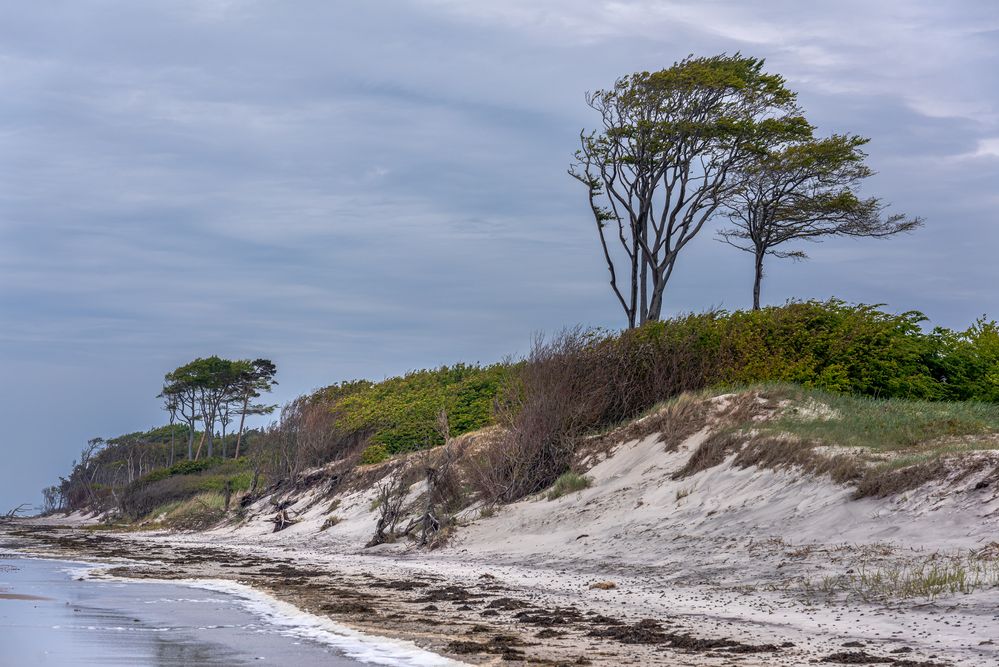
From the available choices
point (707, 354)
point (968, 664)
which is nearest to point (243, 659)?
point (968, 664)

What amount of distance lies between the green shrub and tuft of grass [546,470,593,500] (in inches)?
449

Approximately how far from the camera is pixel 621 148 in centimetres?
3472

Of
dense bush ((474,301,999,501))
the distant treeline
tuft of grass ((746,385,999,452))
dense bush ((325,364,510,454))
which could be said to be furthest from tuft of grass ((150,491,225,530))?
tuft of grass ((746,385,999,452))

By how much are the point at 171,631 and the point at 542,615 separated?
4.21m

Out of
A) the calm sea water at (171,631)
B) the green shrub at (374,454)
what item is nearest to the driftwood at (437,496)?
the calm sea water at (171,631)

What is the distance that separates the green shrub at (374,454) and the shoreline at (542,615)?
12127 millimetres

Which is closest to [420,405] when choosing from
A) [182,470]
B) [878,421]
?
[878,421]

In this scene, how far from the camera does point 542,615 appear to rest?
11.8 m

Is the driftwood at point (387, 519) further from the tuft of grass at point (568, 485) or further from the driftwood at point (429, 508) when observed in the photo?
the tuft of grass at point (568, 485)

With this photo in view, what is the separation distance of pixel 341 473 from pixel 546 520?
45.4ft

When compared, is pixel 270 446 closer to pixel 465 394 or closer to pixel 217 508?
pixel 217 508

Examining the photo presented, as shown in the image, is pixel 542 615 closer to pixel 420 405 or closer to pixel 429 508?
pixel 429 508

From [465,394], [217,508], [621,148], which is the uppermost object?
[621,148]

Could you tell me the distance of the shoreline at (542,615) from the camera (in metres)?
9.14
